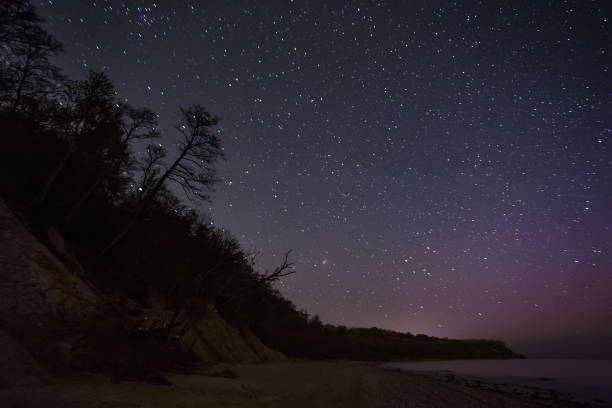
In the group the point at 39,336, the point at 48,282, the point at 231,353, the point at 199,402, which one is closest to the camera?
the point at 199,402

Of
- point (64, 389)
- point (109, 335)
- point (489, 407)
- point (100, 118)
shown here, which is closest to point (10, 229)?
point (109, 335)

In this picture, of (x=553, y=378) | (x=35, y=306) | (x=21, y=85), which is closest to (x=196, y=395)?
(x=35, y=306)

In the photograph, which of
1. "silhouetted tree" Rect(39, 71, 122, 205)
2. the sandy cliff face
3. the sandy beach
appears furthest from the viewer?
"silhouetted tree" Rect(39, 71, 122, 205)

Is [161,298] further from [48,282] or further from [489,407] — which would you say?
[489,407]

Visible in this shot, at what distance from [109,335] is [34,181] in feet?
41.7

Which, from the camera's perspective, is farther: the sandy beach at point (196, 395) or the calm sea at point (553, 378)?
the calm sea at point (553, 378)

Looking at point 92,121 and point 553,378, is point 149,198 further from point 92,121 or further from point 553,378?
point 553,378

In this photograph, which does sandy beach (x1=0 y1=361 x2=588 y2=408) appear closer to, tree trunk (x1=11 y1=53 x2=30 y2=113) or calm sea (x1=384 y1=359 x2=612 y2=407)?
calm sea (x1=384 y1=359 x2=612 y2=407)

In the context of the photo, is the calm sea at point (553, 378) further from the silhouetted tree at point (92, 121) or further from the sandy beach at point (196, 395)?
the silhouetted tree at point (92, 121)

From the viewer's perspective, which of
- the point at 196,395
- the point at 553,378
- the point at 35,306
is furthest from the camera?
the point at 553,378

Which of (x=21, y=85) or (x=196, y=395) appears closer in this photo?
(x=196, y=395)

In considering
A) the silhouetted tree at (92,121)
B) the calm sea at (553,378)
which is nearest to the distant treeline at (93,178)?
the silhouetted tree at (92,121)

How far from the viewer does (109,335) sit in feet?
25.0

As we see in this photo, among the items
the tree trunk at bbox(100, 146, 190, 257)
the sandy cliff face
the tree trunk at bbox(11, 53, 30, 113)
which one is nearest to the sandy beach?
the sandy cliff face
